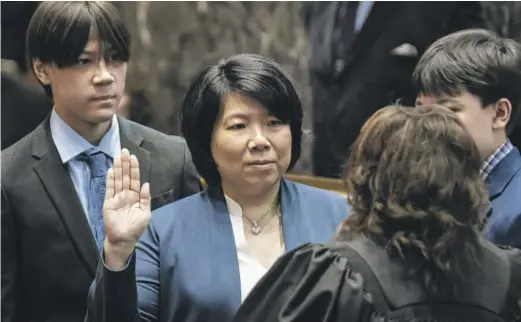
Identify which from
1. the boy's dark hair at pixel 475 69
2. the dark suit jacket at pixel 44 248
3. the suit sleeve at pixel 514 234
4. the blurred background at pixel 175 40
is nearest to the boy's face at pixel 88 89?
the dark suit jacket at pixel 44 248

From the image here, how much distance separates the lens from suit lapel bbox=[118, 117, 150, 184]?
2.40 m

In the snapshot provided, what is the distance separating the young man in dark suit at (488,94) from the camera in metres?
2.09

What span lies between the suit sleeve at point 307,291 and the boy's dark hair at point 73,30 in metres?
0.90

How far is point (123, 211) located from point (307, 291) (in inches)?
18.4

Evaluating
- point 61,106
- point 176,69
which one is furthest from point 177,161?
point 176,69

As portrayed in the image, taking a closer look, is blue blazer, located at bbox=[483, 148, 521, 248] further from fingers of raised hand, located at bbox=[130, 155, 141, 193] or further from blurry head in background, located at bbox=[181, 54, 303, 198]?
fingers of raised hand, located at bbox=[130, 155, 141, 193]

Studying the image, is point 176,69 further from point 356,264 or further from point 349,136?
point 356,264

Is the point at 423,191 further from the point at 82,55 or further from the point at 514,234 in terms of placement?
the point at 82,55

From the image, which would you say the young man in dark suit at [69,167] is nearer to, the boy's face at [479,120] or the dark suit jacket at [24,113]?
the boy's face at [479,120]

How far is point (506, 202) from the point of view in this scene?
6.71ft

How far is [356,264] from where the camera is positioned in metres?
1.57

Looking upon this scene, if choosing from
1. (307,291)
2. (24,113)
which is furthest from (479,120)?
(24,113)

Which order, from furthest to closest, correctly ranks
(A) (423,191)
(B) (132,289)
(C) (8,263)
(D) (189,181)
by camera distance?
(D) (189,181)
(C) (8,263)
(B) (132,289)
(A) (423,191)

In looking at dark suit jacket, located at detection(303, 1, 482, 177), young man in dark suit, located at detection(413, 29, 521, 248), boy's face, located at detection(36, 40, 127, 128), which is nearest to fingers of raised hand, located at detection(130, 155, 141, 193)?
boy's face, located at detection(36, 40, 127, 128)
